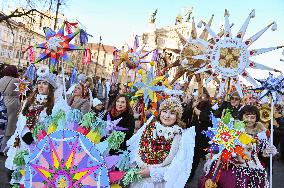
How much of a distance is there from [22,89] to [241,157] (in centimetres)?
513

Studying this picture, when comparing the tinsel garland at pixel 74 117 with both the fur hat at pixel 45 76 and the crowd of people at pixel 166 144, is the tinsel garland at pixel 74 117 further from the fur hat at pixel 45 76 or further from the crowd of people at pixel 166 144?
the fur hat at pixel 45 76

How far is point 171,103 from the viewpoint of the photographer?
4625mm

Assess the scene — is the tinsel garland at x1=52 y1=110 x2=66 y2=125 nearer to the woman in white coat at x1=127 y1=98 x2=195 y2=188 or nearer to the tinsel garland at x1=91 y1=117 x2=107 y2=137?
the tinsel garland at x1=91 y1=117 x2=107 y2=137

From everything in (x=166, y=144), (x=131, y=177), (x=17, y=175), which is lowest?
(x=17, y=175)

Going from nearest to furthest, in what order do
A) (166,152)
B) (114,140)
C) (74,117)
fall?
(114,140), (74,117), (166,152)

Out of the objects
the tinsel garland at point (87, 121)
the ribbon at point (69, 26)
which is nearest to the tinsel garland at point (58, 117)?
the tinsel garland at point (87, 121)

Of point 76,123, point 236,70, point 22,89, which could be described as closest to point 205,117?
point 236,70

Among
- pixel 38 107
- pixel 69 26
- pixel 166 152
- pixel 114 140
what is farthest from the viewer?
pixel 69 26

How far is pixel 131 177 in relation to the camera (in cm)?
421

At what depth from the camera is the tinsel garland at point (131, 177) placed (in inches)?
165

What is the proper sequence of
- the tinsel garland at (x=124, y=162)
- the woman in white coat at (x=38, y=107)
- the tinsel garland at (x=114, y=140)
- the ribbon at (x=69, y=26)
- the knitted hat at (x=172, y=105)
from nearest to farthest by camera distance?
the tinsel garland at (x=114, y=140) → the tinsel garland at (x=124, y=162) → the knitted hat at (x=172, y=105) → the woman in white coat at (x=38, y=107) → the ribbon at (x=69, y=26)

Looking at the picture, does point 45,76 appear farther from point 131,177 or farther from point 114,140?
point 131,177

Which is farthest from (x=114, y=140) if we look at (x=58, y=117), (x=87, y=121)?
(x=58, y=117)

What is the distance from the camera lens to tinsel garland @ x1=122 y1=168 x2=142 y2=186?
13.8 ft
